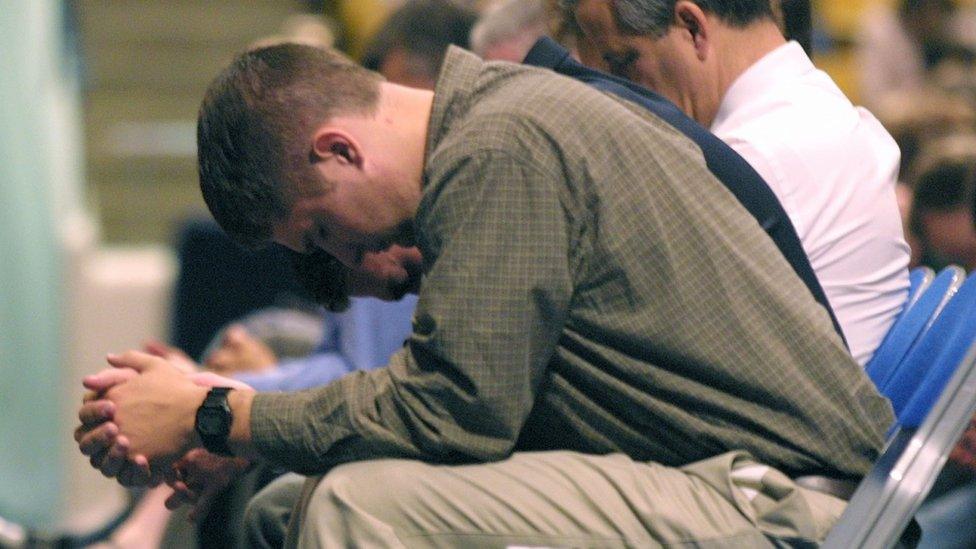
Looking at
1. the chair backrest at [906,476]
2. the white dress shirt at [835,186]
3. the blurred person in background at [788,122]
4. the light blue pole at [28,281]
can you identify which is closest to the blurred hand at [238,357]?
the light blue pole at [28,281]

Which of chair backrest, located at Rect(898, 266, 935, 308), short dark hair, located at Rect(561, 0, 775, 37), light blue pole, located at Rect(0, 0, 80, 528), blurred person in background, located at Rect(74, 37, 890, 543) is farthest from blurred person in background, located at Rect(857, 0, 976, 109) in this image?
blurred person in background, located at Rect(74, 37, 890, 543)

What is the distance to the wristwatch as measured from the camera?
2.18 metres

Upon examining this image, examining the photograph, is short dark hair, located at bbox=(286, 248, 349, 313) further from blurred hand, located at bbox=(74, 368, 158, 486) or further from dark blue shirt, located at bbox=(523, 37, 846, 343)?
dark blue shirt, located at bbox=(523, 37, 846, 343)

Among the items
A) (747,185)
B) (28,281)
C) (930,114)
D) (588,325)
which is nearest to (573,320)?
(588,325)

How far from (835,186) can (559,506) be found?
29.0 inches

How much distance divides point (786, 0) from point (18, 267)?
2784 millimetres

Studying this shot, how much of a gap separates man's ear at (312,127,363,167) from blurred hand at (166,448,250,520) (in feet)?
1.54

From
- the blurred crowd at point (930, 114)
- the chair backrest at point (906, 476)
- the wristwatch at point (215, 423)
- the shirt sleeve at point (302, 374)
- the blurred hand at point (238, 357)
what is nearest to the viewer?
the chair backrest at point (906, 476)

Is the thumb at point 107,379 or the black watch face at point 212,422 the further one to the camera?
the thumb at point 107,379

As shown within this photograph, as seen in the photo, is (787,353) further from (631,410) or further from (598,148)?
(598,148)

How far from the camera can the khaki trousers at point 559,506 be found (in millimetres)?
2025

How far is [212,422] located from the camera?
2182mm

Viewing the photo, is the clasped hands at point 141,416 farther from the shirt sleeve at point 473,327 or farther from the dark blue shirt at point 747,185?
the dark blue shirt at point 747,185

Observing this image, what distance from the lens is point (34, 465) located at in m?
4.84
